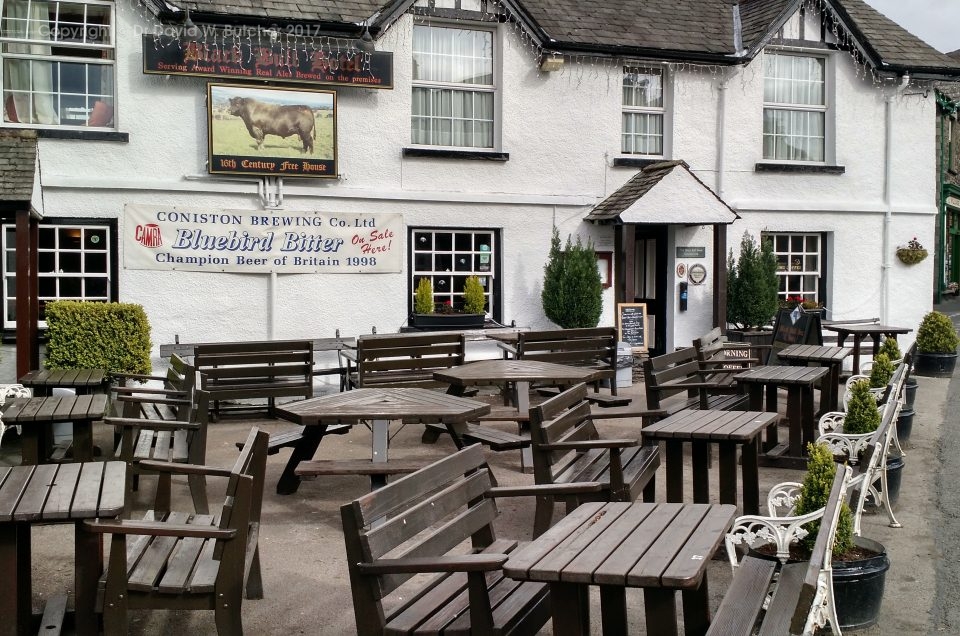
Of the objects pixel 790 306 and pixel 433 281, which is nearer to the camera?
pixel 433 281

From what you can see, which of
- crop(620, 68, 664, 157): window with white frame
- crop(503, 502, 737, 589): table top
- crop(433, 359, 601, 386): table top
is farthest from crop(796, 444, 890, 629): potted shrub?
crop(620, 68, 664, 157): window with white frame

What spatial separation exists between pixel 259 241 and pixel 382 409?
21.6ft

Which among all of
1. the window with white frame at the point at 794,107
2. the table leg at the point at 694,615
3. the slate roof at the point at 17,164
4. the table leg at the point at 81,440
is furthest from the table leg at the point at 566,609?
the window with white frame at the point at 794,107

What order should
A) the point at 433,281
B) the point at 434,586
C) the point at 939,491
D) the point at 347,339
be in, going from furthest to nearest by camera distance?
the point at 433,281 < the point at 347,339 < the point at 939,491 < the point at 434,586

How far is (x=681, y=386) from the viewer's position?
8172mm

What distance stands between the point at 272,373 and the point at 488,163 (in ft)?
15.9

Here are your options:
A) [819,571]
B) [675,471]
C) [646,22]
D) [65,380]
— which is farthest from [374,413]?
[646,22]

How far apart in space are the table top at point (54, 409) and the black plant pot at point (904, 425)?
693 cm

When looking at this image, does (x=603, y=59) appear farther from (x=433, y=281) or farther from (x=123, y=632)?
(x=123, y=632)

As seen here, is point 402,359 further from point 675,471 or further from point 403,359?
point 675,471

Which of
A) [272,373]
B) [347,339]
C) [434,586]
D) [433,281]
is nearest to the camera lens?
[434,586]

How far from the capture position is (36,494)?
423cm

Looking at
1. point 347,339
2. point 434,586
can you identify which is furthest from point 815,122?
point 434,586

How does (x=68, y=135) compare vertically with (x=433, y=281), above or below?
above
